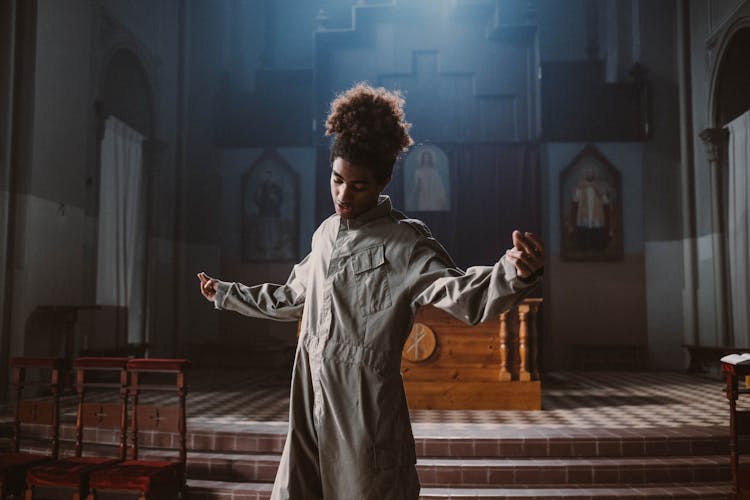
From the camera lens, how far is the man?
149 cm

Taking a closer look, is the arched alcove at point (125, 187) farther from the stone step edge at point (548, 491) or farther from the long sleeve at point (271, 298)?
the long sleeve at point (271, 298)

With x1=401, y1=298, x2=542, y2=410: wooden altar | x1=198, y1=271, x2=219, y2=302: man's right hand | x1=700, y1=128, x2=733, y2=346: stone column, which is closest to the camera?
x1=198, y1=271, x2=219, y2=302: man's right hand

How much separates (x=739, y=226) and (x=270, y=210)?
Answer: 7489 millimetres

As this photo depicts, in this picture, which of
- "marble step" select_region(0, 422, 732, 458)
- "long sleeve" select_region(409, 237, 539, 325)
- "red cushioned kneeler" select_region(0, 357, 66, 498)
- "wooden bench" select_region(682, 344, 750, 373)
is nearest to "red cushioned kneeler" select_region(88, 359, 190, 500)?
"red cushioned kneeler" select_region(0, 357, 66, 498)

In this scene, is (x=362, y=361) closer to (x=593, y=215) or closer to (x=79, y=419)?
(x=79, y=419)

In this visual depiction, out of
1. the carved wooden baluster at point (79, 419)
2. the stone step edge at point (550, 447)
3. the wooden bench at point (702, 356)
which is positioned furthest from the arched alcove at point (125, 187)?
the wooden bench at point (702, 356)

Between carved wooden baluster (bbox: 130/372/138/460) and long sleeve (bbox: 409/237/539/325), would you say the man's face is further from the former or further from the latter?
carved wooden baluster (bbox: 130/372/138/460)

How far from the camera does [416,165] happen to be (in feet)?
36.7

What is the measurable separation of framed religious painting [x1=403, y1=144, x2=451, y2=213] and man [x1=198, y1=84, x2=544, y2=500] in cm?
945

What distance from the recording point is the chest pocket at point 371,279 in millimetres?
1561

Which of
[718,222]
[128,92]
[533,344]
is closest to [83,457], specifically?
[533,344]

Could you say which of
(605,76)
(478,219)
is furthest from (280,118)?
(605,76)

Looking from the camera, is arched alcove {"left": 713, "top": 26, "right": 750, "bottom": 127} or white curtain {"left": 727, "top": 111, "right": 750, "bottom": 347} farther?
arched alcove {"left": 713, "top": 26, "right": 750, "bottom": 127}

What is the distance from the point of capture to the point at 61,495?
374cm
